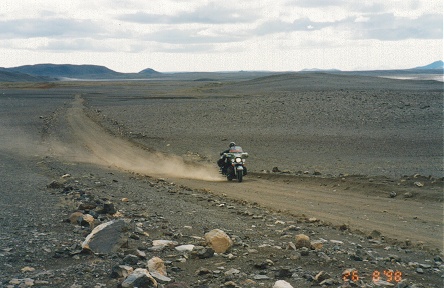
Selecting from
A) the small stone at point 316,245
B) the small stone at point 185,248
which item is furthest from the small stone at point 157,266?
the small stone at point 316,245

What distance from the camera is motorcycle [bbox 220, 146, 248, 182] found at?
1803cm

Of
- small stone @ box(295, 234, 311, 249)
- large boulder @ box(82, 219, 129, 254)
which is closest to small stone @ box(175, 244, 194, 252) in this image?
large boulder @ box(82, 219, 129, 254)

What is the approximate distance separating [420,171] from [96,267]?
14.9 metres

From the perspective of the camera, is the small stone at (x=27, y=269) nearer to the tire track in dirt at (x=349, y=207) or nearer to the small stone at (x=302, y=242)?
the small stone at (x=302, y=242)

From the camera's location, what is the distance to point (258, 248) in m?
8.41

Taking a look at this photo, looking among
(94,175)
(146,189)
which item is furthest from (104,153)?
(146,189)

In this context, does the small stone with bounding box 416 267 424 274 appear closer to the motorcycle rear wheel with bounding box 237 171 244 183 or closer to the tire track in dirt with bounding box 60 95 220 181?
the motorcycle rear wheel with bounding box 237 171 244 183

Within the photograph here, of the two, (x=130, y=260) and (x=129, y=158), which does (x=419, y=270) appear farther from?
(x=129, y=158)

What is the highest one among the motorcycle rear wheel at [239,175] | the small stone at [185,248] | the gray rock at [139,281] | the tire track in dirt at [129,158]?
the gray rock at [139,281]

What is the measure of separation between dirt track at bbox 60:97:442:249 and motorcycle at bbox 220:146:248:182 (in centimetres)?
36

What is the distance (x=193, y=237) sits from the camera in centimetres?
899

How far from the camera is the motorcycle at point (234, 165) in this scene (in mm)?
18031

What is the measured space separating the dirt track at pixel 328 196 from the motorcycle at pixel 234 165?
362mm

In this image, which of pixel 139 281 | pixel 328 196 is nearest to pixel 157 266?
pixel 139 281
